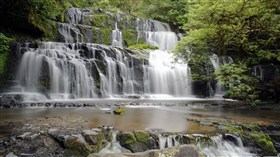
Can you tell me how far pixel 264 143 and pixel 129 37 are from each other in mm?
15642

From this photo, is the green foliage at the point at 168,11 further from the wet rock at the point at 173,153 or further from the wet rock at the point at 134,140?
the wet rock at the point at 173,153

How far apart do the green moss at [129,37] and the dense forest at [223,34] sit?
180 inches

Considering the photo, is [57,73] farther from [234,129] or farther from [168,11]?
[168,11]

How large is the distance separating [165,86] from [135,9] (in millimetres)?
19749

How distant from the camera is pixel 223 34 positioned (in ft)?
31.8

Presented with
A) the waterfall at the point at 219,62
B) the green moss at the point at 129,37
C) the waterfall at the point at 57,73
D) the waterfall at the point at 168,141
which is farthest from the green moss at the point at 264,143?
the green moss at the point at 129,37

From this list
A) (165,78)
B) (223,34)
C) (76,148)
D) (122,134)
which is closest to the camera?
(76,148)

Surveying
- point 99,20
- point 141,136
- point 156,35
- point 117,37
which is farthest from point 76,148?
point 156,35

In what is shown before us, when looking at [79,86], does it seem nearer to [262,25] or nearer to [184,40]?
[184,40]

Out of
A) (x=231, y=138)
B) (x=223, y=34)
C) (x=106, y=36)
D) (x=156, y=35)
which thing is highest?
(x=156, y=35)

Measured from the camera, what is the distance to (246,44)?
432 inches

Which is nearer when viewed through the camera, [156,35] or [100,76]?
[100,76]

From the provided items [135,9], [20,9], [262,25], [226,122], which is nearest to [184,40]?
[262,25]

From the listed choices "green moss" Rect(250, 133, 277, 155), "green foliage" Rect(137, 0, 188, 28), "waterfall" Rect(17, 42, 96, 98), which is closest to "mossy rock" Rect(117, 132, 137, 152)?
"green moss" Rect(250, 133, 277, 155)
